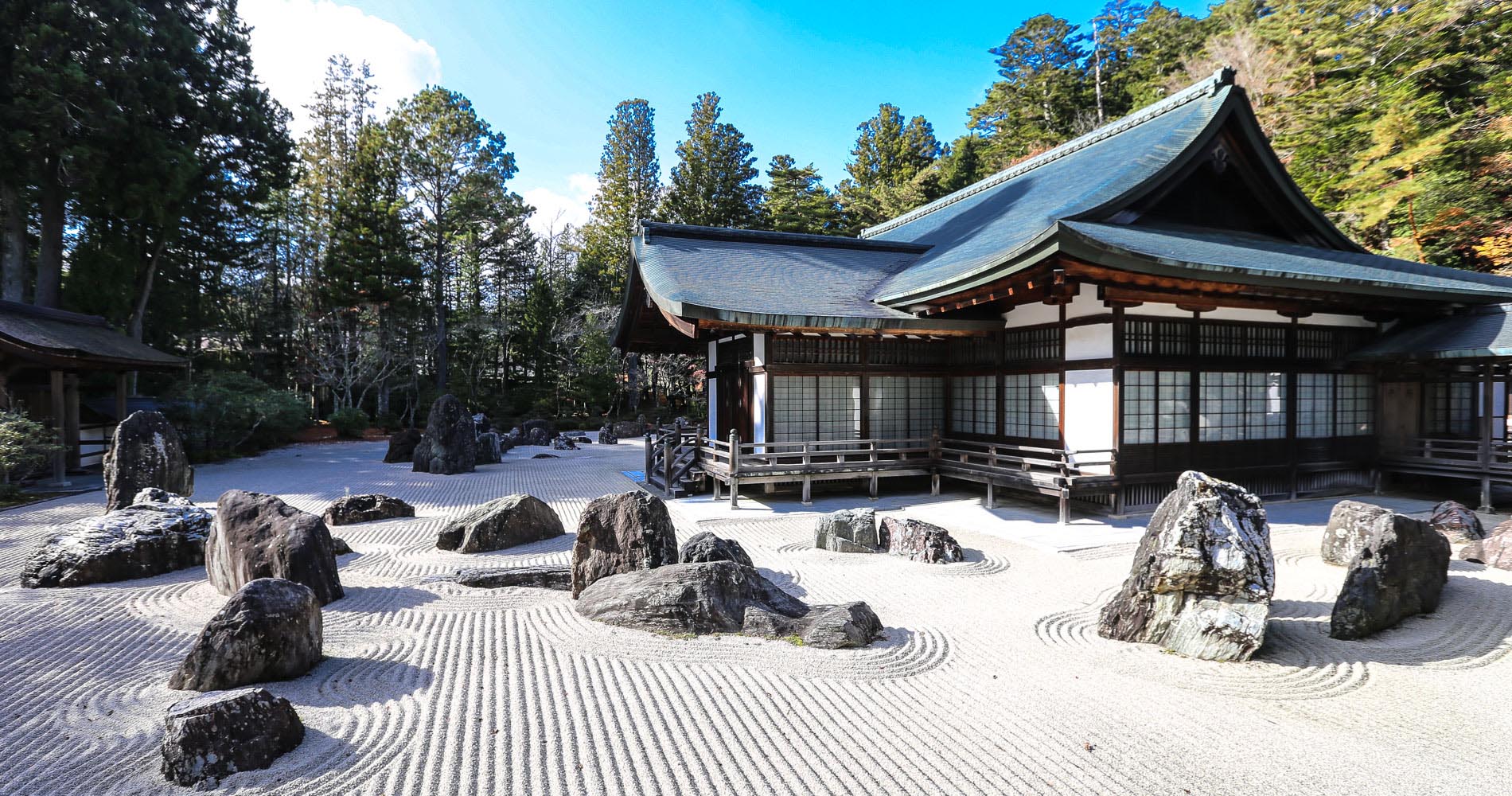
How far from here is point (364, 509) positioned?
989 cm

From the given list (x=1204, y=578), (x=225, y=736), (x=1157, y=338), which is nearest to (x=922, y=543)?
(x=1204, y=578)

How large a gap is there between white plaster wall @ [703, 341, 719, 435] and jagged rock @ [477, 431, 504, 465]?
7768mm

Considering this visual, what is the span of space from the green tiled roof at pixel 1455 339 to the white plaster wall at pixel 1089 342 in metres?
5.50

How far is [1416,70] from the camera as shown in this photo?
16.2 meters

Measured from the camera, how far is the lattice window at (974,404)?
11641mm

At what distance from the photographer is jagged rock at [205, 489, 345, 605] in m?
5.88

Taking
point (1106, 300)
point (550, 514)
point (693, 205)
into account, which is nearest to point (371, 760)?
point (550, 514)

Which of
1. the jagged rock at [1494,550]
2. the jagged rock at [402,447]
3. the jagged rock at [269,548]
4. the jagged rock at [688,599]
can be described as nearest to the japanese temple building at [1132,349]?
the jagged rock at [1494,550]

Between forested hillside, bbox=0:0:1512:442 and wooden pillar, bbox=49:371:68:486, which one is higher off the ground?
forested hillside, bbox=0:0:1512:442

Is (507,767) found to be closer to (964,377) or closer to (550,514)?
(550,514)

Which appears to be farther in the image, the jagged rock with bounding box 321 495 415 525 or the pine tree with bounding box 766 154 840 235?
the pine tree with bounding box 766 154 840 235

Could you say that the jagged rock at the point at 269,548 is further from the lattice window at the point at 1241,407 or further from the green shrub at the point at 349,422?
the green shrub at the point at 349,422

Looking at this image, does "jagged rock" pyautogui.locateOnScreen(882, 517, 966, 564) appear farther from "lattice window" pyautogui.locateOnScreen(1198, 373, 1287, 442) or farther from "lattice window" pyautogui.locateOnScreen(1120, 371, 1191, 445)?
"lattice window" pyautogui.locateOnScreen(1198, 373, 1287, 442)

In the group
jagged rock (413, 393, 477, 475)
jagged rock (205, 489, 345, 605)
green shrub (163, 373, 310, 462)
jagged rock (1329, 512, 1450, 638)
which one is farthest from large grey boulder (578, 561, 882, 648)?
green shrub (163, 373, 310, 462)
